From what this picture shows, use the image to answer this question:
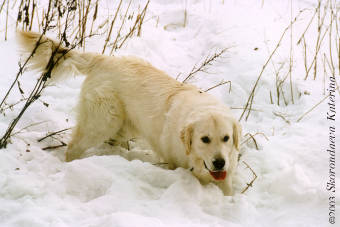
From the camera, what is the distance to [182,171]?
3168 millimetres

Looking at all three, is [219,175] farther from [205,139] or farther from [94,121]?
[94,121]

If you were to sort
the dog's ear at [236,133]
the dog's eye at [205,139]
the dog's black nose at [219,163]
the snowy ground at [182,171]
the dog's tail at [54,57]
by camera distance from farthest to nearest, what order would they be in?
1. the dog's tail at [54,57]
2. the dog's ear at [236,133]
3. the dog's eye at [205,139]
4. the dog's black nose at [219,163]
5. the snowy ground at [182,171]

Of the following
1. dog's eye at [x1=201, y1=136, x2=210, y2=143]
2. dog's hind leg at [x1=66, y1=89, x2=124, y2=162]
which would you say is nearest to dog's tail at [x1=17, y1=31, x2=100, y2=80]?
dog's hind leg at [x1=66, y1=89, x2=124, y2=162]

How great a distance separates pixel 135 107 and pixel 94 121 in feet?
1.40

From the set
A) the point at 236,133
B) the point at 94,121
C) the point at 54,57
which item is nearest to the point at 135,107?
the point at 94,121

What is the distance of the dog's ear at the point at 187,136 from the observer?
10.1 ft

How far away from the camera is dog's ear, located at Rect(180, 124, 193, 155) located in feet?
10.1

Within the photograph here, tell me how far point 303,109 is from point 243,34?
203 centimetres

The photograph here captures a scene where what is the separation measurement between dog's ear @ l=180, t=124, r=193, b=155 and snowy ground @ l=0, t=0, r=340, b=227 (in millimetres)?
208

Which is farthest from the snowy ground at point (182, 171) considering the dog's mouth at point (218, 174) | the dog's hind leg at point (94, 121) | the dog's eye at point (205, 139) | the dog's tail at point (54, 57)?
the dog's tail at point (54, 57)

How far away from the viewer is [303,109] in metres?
4.43

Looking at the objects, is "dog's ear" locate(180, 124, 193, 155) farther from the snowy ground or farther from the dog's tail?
the dog's tail

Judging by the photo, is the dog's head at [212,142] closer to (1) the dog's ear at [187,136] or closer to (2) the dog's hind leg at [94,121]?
(1) the dog's ear at [187,136]

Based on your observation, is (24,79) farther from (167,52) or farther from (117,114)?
(167,52)
